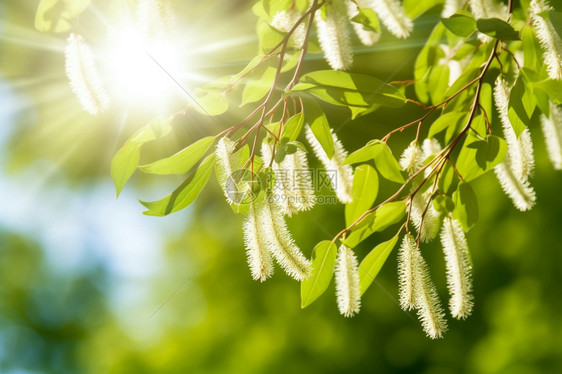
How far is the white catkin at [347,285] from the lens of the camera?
1.05 meters

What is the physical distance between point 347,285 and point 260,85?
488mm

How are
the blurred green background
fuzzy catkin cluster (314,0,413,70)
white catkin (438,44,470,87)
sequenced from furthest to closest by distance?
the blurred green background < white catkin (438,44,470,87) < fuzzy catkin cluster (314,0,413,70)

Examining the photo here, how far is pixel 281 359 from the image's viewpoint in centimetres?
478

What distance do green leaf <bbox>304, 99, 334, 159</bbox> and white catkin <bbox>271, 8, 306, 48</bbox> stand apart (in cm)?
13

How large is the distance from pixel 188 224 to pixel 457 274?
15.1 feet

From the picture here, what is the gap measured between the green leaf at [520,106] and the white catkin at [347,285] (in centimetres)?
50

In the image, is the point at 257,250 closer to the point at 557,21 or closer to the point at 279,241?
the point at 279,241

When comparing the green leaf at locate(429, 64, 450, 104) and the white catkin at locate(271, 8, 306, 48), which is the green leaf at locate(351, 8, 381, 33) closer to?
the white catkin at locate(271, 8, 306, 48)

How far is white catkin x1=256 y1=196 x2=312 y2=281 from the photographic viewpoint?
3.15 feet

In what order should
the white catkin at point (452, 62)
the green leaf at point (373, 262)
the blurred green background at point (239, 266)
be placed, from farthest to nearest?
the blurred green background at point (239, 266), the white catkin at point (452, 62), the green leaf at point (373, 262)

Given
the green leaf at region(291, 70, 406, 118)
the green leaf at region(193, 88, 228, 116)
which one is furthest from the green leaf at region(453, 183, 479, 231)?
the green leaf at region(193, 88, 228, 116)

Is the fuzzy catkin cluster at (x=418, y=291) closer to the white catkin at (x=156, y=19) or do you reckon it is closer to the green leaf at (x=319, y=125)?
the green leaf at (x=319, y=125)

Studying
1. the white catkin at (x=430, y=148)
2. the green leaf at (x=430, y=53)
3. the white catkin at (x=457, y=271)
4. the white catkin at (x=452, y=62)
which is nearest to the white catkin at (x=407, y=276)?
the white catkin at (x=457, y=271)

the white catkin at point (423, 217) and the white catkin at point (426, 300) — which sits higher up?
the white catkin at point (423, 217)
